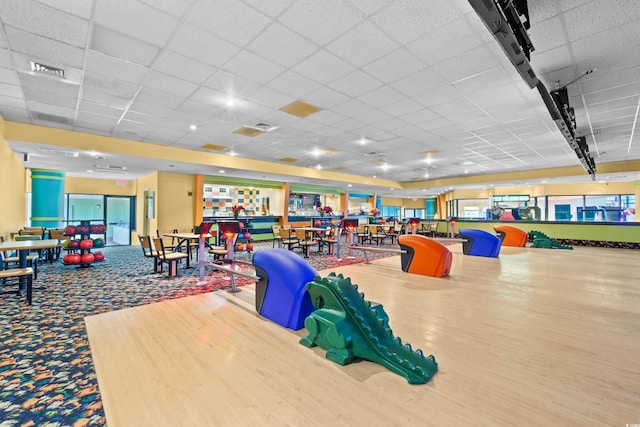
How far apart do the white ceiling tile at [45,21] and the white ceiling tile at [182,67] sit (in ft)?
2.58

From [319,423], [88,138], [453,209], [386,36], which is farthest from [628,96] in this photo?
[453,209]

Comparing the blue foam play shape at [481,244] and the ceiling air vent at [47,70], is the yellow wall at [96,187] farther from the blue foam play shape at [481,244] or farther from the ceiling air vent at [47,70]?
the blue foam play shape at [481,244]

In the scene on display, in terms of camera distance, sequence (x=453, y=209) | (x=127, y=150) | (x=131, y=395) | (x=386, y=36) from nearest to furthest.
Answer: (x=131, y=395)
(x=386, y=36)
(x=127, y=150)
(x=453, y=209)

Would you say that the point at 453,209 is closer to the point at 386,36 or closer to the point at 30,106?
A: the point at 386,36

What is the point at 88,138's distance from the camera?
6910 millimetres

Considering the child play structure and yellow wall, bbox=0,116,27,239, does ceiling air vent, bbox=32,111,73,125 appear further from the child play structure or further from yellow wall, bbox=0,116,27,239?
the child play structure

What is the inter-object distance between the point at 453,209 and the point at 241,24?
2137 centimetres

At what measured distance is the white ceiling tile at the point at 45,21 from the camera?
2721mm

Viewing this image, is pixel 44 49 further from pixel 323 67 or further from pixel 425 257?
pixel 425 257

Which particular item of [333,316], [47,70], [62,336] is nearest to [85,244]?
[47,70]

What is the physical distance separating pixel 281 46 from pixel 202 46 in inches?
37.6

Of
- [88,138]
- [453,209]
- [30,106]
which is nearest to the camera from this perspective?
[30,106]

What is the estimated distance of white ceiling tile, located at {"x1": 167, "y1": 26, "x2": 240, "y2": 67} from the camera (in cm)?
316

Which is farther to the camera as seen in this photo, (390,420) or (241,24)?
(241,24)
